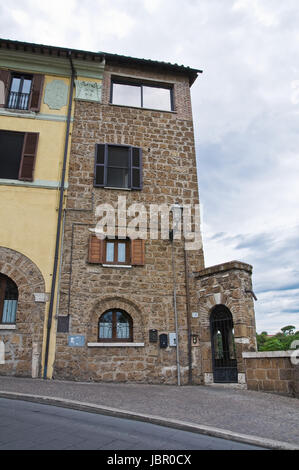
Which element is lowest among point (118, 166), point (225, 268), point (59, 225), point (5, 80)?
point (225, 268)

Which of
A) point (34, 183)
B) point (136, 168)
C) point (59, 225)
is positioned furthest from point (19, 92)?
point (59, 225)

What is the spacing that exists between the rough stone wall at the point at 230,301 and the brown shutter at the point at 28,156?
6521mm

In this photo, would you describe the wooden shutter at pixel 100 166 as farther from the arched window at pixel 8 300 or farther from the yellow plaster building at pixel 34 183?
the arched window at pixel 8 300

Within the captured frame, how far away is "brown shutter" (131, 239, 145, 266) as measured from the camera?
10.4 m

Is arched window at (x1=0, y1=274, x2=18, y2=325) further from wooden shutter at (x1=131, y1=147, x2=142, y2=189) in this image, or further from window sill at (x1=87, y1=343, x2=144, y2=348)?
wooden shutter at (x1=131, y1=147, x2=142, y2=189)

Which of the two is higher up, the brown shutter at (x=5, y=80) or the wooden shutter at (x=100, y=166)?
the brown shutter at (x=5, y=80)

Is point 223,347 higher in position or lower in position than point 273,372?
higher

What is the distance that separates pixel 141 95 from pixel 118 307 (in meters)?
8.36

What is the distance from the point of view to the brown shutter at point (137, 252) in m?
10.4

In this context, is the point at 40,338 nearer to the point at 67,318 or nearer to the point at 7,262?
the point at 67,318

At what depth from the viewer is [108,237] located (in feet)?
34.7

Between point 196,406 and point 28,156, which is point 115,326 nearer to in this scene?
point 196,406

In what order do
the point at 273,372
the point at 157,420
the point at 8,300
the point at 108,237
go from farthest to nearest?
the point at 108,237 → the point at 8,300 → the point at 273,372 → the point at 157,420

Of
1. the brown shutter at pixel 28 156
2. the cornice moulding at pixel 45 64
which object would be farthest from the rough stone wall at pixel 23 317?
the cornice moulding at pixel 45 64
